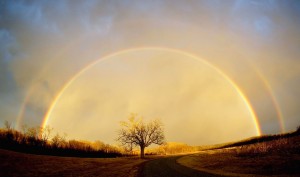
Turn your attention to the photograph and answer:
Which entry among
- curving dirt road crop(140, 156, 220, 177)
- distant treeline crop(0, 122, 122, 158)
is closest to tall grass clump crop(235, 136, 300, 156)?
curving dirt road crop(140, 156, 220, 177)

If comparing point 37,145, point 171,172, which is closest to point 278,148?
point 171,172

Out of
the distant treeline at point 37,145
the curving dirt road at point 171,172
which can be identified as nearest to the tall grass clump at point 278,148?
the curving dirt road at point 171,172

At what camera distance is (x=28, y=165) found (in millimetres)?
28344

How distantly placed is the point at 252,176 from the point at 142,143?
200ft

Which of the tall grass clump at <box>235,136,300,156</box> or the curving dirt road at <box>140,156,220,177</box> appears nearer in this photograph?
the curving dirt road at <box>140,156,220,177</box>

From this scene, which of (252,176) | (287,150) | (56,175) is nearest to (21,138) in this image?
(56,175)

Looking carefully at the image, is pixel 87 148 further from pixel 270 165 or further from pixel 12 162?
pixel 270 165

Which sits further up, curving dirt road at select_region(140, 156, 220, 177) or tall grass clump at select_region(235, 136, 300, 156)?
tall grass clump at select_region(235, 136, 300, 156)

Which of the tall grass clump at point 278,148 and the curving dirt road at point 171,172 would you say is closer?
the curving dirt road at point 171,172

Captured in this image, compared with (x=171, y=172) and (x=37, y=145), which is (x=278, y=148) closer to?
(x=171, y=172)

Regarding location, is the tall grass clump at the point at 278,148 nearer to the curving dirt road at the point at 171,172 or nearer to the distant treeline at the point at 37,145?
the curving dirt road at the point at 171,172

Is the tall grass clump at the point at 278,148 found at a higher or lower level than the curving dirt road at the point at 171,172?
higher

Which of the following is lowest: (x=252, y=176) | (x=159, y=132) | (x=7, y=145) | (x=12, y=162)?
(x=252, y=176)

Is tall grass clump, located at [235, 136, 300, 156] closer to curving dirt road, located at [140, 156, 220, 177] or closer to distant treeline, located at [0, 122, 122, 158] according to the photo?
curving dirt road, located at [140, 156, 220, 177]
